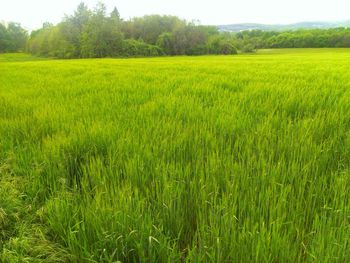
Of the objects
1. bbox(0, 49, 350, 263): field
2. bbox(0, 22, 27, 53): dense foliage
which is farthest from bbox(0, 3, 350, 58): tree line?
bbox(0, 49, 350, 263): field

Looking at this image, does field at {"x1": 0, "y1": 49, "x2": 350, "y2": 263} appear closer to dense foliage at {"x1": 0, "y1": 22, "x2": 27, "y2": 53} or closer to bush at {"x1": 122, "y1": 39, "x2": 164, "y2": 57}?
bush at {"x1": 122, "y1": 39, "x2": 164, "y2": 57}

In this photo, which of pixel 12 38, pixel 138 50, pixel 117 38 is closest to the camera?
pixel 117 38

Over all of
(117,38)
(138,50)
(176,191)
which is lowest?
(176,191)

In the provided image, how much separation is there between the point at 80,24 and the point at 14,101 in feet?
235

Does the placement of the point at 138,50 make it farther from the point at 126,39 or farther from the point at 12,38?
the point at 12,38

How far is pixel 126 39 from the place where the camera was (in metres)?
69.6

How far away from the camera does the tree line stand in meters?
61.0

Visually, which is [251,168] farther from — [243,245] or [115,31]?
[115,31]

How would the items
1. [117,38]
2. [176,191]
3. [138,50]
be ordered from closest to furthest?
1. [176,191]
2. [117,38]
3. [138,50]

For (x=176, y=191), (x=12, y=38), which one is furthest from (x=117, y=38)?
(x=176, y=191)

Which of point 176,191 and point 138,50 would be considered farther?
point 138,50

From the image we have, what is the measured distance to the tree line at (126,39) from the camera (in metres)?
61.0

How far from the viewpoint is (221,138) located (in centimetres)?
245

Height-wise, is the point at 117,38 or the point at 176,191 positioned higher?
the point at 117,38
